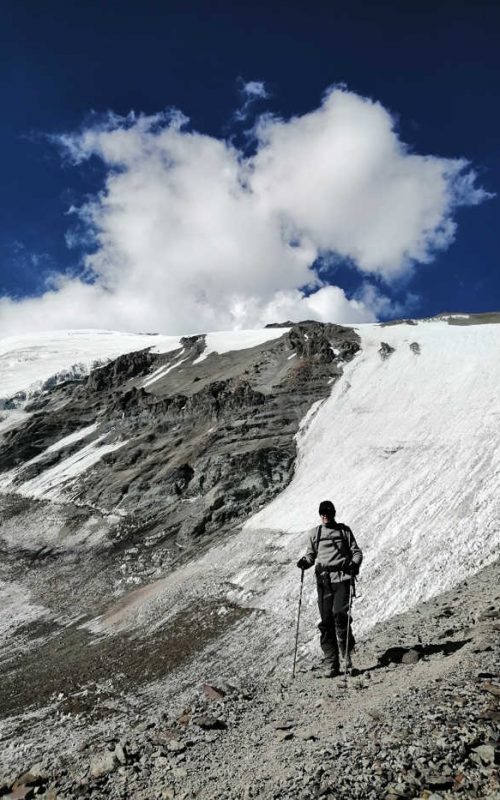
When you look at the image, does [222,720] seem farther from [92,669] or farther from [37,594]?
[37,594]

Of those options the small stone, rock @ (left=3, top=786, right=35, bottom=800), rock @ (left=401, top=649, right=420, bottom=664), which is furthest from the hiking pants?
rock @ (left=3, top=786, right=35, bottom=800)

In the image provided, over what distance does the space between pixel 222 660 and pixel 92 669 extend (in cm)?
510

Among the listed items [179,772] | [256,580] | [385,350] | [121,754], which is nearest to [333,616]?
[179,772]

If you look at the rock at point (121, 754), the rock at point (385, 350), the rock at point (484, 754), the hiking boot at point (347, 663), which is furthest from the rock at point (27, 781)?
the rock at point (385, 350)

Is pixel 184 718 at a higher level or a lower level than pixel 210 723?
lower

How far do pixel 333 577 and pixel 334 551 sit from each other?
506 millimetres

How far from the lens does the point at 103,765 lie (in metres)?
8.31

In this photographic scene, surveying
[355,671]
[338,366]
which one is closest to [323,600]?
[355,671]

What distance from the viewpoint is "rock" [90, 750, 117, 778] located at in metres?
8.16

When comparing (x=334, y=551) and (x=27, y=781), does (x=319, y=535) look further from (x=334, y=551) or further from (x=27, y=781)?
(x=27, y=781)

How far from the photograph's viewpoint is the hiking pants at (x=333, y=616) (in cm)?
1066

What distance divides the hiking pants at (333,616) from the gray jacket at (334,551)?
18 cm

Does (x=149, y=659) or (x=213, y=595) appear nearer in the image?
(x=149, y=659)

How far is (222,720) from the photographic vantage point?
9414mm
